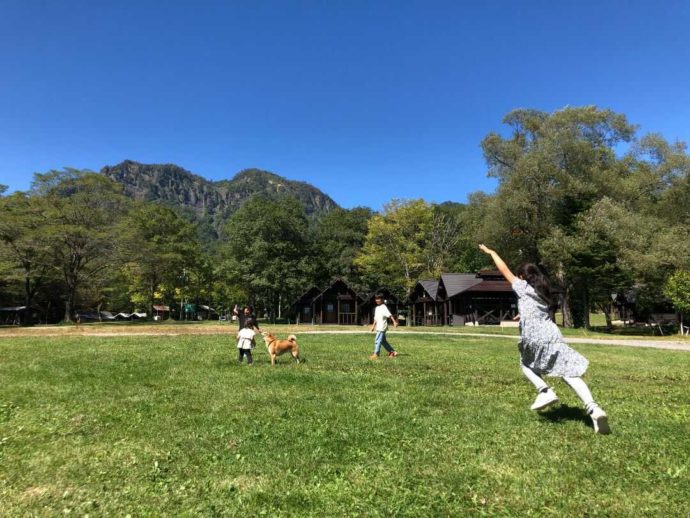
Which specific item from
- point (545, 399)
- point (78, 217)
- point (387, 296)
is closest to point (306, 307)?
point (387, 296)

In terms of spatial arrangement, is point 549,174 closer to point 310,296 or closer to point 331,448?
point 310,296

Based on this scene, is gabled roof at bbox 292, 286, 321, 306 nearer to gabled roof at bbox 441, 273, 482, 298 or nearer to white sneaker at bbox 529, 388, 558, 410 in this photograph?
gabled roof at bbox 441, 273, 482, 298

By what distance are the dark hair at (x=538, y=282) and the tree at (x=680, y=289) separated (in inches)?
1201

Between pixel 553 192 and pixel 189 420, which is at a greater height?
pixel 553 192

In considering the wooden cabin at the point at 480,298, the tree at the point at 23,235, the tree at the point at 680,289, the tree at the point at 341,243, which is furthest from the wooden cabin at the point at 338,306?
the tree at the point at 680,289

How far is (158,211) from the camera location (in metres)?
62.3

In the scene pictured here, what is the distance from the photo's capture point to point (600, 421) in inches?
222

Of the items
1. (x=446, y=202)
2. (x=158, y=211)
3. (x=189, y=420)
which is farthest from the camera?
(x=446, y=202)

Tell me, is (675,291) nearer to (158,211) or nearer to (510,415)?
(510,415)

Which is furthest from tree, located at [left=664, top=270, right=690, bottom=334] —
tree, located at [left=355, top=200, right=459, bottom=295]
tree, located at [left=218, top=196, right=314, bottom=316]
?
tree, located at [left=218, top=196, right=314, bottom=316]

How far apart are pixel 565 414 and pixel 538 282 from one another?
6.31 ft

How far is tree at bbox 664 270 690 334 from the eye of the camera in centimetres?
3059

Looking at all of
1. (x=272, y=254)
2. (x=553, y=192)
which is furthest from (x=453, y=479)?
(x=272, y=254)

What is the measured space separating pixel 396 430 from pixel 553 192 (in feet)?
130
